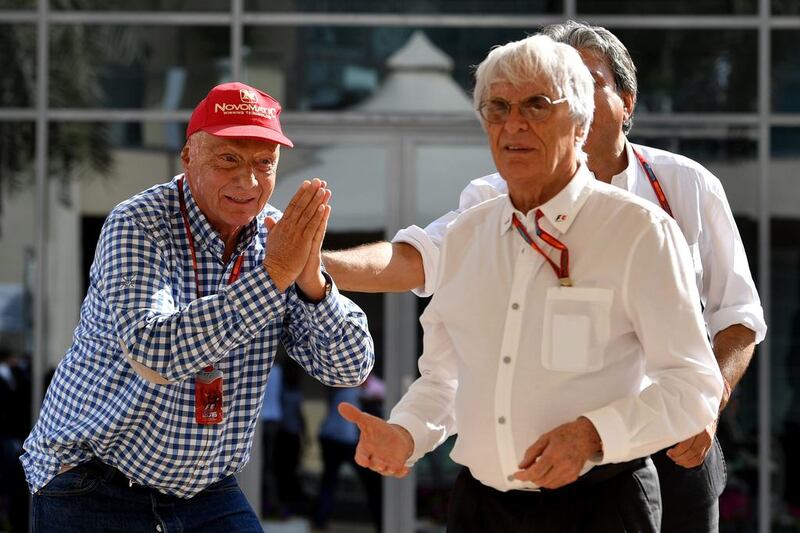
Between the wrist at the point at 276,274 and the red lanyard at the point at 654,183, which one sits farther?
the red lanyard at the point at 654,183

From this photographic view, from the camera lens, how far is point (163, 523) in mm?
3590

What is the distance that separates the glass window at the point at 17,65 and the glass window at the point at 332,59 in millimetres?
1432

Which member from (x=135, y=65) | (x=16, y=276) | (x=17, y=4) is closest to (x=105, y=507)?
(x=16, y=276)

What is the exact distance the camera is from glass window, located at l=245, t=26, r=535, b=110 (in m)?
9.11

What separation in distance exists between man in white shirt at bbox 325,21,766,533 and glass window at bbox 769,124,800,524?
5518mm

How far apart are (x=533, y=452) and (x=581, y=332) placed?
281 mm

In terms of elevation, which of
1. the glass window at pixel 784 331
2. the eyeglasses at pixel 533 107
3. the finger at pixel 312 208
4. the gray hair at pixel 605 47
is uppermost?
the gray hair at pixel 605 47

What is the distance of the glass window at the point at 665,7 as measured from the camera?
361 inches

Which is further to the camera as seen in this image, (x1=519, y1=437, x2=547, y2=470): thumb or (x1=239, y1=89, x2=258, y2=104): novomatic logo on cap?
(x1=239, y1=89, x2=258, y2=104): novomatic logo on cap

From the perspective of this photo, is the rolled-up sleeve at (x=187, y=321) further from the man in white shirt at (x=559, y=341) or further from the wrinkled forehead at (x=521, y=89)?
the wrinkled forehead at (x=521, y=89)

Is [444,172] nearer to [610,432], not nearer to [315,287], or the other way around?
[315,287]

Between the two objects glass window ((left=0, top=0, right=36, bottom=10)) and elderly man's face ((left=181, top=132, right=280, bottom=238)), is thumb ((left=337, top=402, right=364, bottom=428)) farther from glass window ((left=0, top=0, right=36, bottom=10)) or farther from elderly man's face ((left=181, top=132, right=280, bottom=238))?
glass window ((left=0, top=0, right=36, bottom=10))

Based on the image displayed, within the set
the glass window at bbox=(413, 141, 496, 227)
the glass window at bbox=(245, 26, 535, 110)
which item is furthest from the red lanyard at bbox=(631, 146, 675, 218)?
the glass window at bbox=(245, 26, 535, 110)

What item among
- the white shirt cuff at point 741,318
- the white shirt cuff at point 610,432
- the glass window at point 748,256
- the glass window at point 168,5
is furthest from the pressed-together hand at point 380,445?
the glass window at point 168,5
